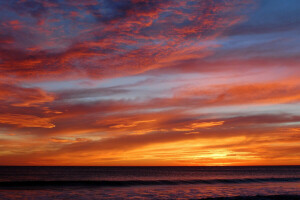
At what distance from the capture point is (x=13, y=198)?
2656 centimetres

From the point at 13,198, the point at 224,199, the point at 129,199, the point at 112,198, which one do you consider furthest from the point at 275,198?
the point at 13,198

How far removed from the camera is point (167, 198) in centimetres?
2659

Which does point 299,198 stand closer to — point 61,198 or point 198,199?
point 198,199

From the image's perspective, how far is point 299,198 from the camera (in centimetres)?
2559

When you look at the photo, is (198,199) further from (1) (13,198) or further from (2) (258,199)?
(1) (13,198)

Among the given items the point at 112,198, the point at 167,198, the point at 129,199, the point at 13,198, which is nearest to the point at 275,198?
the point at 167,198

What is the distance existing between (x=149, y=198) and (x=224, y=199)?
6505 millimetres

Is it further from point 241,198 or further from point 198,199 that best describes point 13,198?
point 241,198

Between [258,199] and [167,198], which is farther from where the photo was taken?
[167,198]

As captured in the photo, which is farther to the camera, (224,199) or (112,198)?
(112,198)

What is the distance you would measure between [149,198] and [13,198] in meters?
12.2

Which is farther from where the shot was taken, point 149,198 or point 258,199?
point 149,198

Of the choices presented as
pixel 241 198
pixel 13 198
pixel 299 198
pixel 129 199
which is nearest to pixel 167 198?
pixel 129 199

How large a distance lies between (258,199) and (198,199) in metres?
4.98
